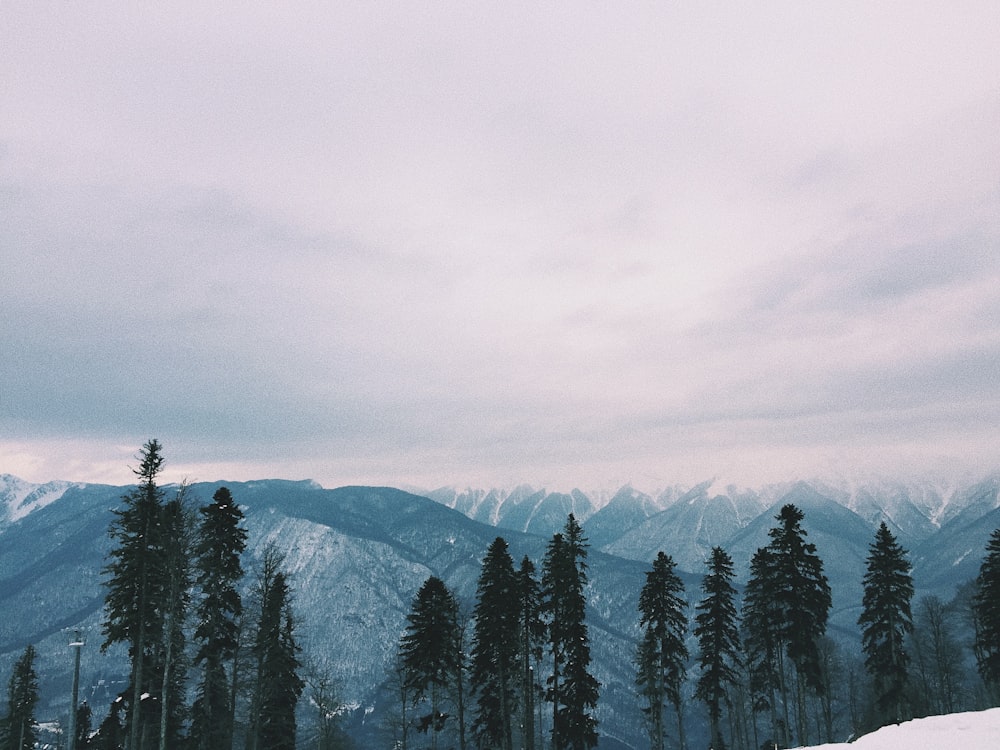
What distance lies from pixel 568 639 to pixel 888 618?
23.5m

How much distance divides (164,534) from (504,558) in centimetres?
2265

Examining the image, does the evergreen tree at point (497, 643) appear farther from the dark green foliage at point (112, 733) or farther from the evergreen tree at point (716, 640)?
the dark green foliage at point (112, 733)

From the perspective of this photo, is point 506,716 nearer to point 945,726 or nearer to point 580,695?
point 580,695

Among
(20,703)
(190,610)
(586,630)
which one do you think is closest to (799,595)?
(586,630)

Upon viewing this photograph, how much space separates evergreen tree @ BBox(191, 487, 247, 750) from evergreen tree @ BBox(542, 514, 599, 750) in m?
19.3

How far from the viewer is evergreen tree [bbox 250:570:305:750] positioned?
38.8 m

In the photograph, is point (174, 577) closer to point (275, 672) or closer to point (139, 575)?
point (139, 575)

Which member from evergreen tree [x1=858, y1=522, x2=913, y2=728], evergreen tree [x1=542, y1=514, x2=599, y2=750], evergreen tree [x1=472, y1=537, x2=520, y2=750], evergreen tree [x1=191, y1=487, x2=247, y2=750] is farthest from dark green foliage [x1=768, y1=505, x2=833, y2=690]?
evergreen tree [x1=191, y1=487, x2=247, y2=750]

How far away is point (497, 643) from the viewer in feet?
150

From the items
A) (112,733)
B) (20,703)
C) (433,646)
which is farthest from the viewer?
(20,703)

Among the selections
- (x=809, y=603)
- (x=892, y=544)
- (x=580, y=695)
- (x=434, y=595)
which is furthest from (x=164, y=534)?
(x=892, y=544)

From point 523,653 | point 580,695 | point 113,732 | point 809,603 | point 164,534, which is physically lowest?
point 113,732

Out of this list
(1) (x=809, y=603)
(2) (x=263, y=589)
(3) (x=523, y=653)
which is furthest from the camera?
(3) (x=523, y=653)

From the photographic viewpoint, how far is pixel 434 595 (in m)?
48.8
